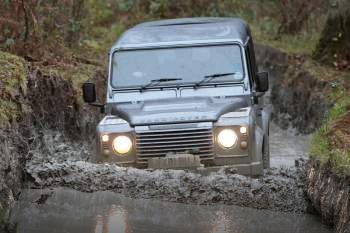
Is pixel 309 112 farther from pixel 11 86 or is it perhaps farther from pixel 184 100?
pixel 11 86

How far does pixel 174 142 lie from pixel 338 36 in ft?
22.5

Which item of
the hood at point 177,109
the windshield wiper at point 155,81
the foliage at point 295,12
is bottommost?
the hood at point 177,109

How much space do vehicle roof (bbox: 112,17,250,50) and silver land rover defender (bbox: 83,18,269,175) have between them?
1 cm

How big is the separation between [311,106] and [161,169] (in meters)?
6.61

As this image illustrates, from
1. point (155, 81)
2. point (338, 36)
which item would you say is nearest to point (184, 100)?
point (155, 81)

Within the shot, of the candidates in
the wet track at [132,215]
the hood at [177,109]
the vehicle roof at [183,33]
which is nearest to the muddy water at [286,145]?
the vehicle roof at [183,33]

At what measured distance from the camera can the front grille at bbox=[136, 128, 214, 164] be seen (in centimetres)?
Result: 855

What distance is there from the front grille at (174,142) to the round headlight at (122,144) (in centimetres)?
10

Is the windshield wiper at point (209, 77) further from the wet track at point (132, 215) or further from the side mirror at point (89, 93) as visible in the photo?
the wet track at point (132, 215)

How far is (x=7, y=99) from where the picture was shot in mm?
9305

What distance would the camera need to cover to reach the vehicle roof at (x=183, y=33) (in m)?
9.64

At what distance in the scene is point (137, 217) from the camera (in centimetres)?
773

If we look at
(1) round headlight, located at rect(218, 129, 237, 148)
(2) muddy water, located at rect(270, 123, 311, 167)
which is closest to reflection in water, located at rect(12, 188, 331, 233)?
(1) round headlight, located at rect(218, 129, 237, 148)

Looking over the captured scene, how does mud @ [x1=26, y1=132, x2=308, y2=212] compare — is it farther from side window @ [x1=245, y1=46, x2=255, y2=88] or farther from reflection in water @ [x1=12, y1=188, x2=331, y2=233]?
side window @ [x1=245, y1=46, x2=255, y2=88]
